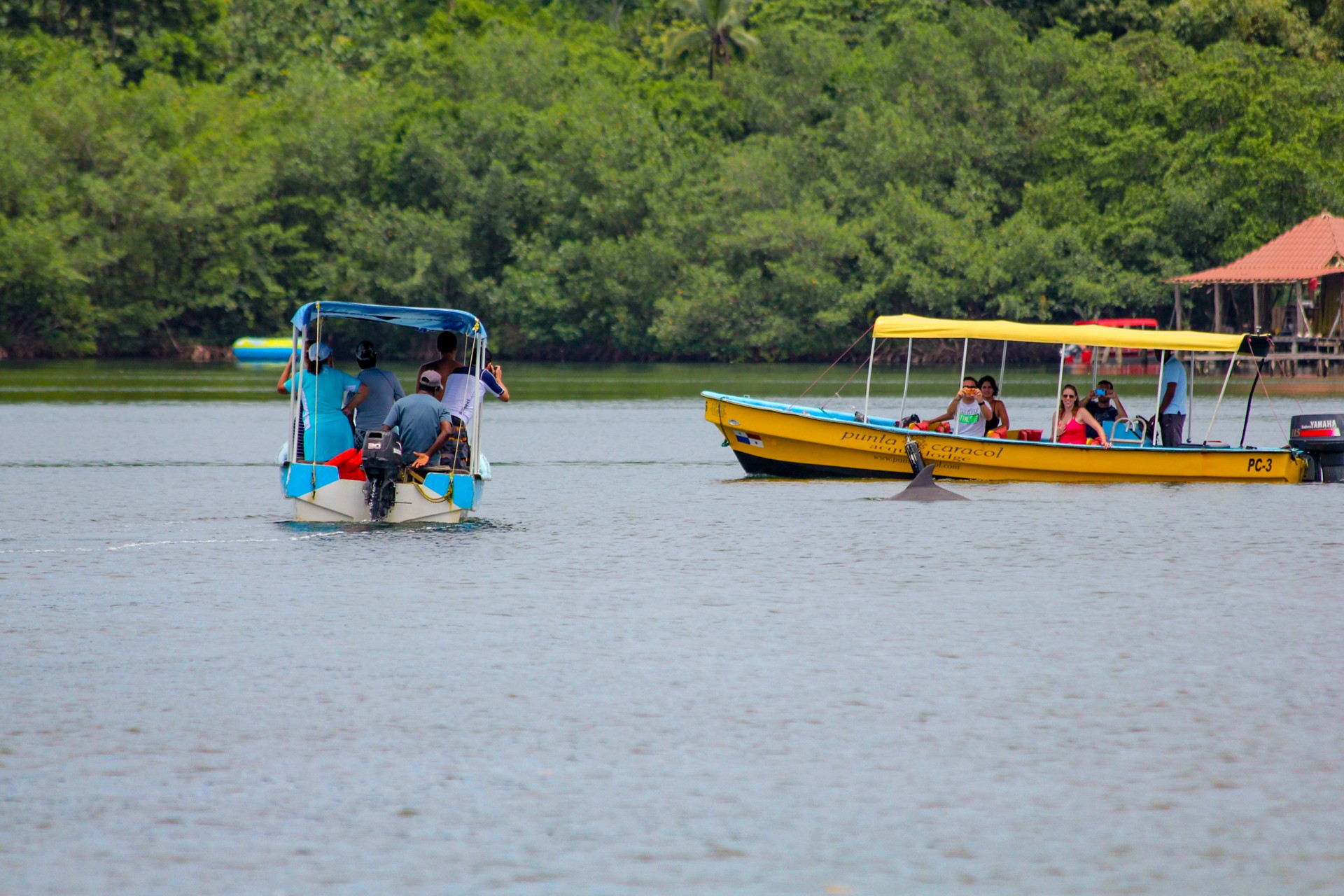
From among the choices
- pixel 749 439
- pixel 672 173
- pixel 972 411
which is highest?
pixel 672 173

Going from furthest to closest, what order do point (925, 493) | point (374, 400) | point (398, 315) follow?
point (925, 493) < point (398, 315) < point (374, 400)

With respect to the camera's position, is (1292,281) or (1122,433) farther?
(1292,281)

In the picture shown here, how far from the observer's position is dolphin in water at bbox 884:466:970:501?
21.7 metres

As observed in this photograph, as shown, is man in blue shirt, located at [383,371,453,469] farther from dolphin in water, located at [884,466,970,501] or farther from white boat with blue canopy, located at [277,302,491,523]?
dolphin in water, located at [884,466,970,501]

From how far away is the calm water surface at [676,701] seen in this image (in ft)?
23.6

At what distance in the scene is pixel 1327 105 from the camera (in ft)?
215

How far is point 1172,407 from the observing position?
23672 mm

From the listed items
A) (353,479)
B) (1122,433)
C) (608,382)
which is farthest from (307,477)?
(608,382)

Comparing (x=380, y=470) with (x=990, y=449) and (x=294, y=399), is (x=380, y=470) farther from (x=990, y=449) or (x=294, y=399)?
(x=990, y=449)

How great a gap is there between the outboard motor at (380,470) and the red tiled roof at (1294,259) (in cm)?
4262

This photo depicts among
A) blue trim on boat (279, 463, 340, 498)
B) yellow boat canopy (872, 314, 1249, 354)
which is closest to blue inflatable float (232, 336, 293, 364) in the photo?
yellow boat canopy (872, 314, 1249, 354)

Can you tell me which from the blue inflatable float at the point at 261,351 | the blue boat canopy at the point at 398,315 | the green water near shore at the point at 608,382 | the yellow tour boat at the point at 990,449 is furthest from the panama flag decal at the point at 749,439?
the blue inflatable float at the point at 261,351

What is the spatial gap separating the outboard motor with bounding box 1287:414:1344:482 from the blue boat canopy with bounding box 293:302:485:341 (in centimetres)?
1144

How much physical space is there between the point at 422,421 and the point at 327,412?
134cm
